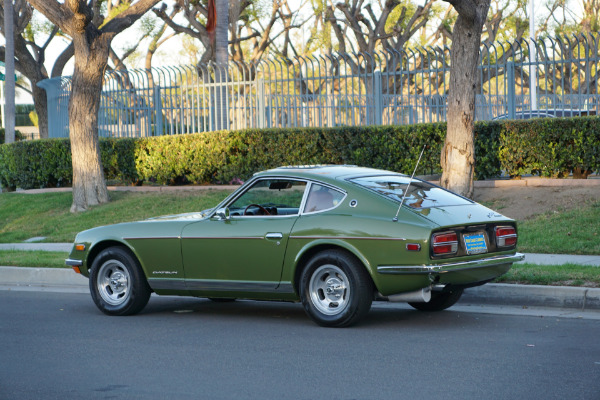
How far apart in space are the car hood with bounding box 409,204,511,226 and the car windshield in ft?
0.35

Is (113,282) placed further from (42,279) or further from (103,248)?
(42,279)

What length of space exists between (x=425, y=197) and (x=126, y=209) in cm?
1114

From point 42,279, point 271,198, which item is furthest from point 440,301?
point 42,279

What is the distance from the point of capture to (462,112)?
47.4 feet

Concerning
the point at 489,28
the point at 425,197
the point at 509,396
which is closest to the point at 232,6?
the point at 489,28

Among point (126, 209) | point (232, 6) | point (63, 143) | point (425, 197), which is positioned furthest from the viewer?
point (232, 6)

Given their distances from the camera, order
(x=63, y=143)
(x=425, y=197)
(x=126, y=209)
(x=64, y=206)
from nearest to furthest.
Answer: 1. (x=425, y=197)
2. (x=126, y=209)
3. (x=64, y=206)
4. (x=63, y=143)

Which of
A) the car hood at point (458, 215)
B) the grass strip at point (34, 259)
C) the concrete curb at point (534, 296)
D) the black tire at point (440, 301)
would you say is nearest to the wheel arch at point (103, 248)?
the black tire at point (440, 301)

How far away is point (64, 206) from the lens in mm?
19781

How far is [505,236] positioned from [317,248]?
1713 mm

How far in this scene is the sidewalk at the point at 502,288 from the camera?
8680 millimetres

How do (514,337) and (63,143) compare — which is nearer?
(514,337)

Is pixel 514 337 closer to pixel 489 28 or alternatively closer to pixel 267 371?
pixel 267 371

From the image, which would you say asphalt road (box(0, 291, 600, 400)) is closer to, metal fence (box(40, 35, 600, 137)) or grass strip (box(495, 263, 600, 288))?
grass strip (box(495, 263, 600, 288))
